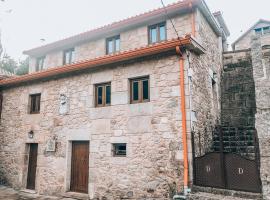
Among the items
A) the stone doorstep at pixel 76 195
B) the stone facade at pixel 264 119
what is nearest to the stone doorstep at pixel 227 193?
the stone facade at pixel 264 119

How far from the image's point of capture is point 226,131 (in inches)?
337

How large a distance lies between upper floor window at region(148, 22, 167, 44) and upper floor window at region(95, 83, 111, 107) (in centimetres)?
277

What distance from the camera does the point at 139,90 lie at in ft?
24.4

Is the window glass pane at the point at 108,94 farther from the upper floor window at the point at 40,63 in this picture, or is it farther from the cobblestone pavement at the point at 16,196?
the upper floor window at the point at 40,63

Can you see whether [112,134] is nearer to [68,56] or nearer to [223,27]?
[68,56]

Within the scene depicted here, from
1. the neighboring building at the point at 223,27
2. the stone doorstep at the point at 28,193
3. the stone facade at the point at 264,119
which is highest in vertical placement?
the neighboring building at the point at 223,27

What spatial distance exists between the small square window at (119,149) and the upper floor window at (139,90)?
4.78 ft

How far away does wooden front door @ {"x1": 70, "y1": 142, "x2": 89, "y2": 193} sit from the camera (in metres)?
8.05

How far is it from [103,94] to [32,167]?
4.60 metres

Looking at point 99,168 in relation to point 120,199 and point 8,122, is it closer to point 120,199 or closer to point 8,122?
point 120,199

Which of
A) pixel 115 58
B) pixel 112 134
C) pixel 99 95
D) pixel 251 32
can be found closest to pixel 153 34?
pixel 115 58

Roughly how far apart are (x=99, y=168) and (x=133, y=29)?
5.79 metres

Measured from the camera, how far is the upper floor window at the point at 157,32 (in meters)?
9.21

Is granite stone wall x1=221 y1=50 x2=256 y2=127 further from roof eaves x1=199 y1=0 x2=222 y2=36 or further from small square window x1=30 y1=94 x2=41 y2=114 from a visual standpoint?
small square window x1=30 y1=94 x2=41 y2=114
